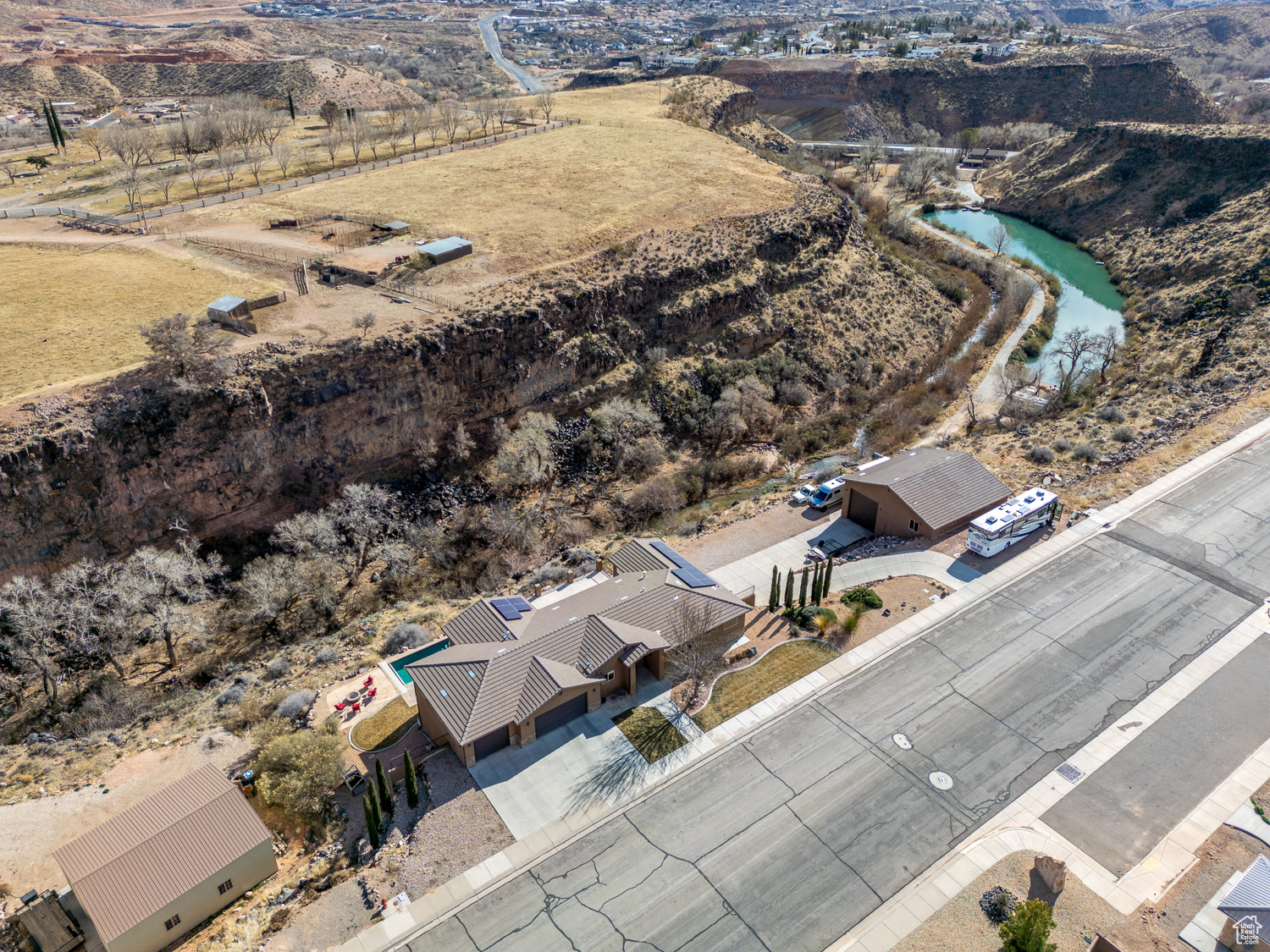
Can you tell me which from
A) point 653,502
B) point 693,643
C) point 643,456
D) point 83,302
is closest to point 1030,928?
point 693,643

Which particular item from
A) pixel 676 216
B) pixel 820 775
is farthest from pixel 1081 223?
pixel 820 775

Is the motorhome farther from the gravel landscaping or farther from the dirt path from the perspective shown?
the dirt path

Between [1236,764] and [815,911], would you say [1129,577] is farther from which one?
[815,911]

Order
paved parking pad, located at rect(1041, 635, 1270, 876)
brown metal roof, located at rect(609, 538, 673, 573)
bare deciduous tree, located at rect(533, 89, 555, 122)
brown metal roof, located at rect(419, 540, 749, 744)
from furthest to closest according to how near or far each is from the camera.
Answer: bare deciduous tree, located at rect(533, 89, 555, 122)
brown metal roof, located at rect(609, 538, 673, 573)
brown metal roof, located at rect(419, 540, 749, 744)
paved parking pad, located at rect(1041, 635, 1270, 876)

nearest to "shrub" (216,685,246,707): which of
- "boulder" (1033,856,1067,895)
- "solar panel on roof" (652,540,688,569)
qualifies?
"solar panel on roof" (652,540,688,569)

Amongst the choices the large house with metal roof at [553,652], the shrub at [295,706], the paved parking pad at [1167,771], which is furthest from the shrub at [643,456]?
the paved parking pad at [1167,771]

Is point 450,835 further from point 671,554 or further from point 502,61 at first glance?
point 502,61

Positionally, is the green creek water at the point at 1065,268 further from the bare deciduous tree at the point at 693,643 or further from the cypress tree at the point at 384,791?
the cypress tree at the point at 384,791
